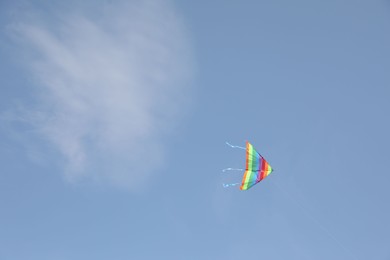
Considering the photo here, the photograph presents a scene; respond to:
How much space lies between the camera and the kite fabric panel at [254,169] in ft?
106

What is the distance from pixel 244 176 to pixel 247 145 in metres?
3.11

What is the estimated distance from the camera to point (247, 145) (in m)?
31.8

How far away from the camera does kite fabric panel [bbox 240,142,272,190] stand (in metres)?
32.4

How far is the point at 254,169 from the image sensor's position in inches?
1304

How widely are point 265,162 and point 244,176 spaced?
224 cm

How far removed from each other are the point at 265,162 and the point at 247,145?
241 centimetres

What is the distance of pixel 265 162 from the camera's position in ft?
107

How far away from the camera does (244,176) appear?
33.2 meters
